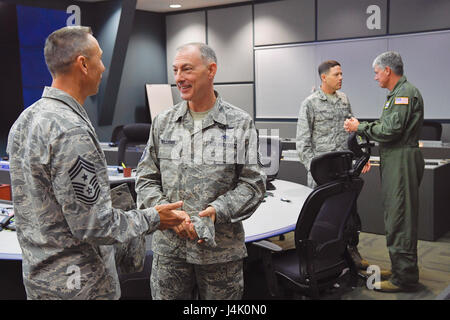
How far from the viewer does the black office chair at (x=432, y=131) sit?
5.85 metres

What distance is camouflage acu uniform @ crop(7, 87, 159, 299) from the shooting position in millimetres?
1317

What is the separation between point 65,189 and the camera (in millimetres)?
1311

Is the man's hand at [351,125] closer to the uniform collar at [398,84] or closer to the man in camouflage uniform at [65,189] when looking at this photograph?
the uniform collar at [398,84]

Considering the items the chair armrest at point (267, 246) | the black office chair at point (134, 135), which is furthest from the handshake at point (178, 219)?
the black office chair at point (134, 135)

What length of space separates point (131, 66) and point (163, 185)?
22.6 feet

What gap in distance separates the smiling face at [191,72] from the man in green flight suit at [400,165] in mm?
1821

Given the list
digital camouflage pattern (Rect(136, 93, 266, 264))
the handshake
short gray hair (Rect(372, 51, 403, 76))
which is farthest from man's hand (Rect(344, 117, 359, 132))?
the handshake

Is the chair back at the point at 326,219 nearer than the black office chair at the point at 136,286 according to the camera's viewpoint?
Yes

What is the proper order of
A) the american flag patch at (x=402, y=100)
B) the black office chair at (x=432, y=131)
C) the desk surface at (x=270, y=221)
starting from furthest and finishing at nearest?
1. the black office chair at (x=432, y=131)
2. the american flag patch at (x=402, y=100)
3. the desk surface at (x=270, y=221)

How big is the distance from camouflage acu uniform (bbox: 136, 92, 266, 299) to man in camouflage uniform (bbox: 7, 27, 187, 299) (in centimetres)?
38

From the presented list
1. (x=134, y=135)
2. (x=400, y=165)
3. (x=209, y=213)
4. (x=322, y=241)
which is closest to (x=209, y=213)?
(x=209, y=213)

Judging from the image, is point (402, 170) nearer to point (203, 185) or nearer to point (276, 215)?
point (276, 215)

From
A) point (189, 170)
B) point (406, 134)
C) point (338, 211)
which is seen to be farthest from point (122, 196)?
point (406, 134)

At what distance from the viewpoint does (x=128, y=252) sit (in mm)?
1578
